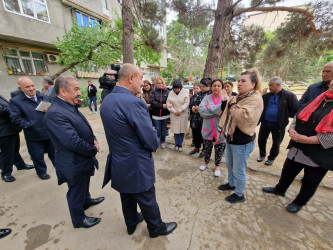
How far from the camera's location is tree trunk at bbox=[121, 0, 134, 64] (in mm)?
4367

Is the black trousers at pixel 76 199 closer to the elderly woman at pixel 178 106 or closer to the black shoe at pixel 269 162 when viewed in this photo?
the elderly woman at pixel 178 106

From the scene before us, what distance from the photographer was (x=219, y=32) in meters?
4.14

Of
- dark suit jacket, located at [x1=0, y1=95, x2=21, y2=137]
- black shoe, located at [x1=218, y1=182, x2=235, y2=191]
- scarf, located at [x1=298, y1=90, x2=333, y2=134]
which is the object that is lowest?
black shoe, located at [x1=218, y1=182, x2=235, y2=191]

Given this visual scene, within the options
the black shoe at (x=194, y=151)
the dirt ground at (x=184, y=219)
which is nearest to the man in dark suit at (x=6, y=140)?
the dirt ground at (x=184, y=219)

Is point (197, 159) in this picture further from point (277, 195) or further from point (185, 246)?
point (185, 246)

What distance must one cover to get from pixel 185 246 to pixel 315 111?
221 cm

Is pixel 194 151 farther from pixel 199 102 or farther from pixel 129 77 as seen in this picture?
pixel 129 77

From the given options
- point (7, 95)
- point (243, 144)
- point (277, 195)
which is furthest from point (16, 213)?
point (7, 95)

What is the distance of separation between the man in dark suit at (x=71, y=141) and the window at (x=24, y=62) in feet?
30.6

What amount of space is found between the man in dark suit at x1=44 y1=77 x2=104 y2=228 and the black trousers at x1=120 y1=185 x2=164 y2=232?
57cm

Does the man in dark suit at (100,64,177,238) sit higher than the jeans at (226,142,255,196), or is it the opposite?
the man in dark suit at (100,64,177,238)

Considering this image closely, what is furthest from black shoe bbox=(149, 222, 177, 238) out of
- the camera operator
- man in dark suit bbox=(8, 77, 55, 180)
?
the camera operator

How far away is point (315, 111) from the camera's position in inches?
71.1

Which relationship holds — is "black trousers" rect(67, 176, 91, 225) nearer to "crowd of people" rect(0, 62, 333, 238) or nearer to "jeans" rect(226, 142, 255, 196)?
"crowd of people" rect(0, 62, 333, 238)
